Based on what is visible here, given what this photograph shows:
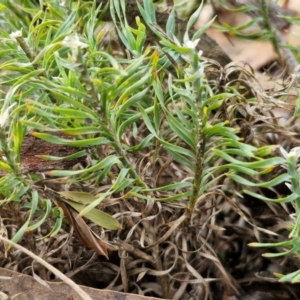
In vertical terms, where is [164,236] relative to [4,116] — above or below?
below

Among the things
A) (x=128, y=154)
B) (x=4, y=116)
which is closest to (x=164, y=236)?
(x=128, y=154)

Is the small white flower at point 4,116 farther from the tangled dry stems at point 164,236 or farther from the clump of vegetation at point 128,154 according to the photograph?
the tangled dry stems at point 164,236

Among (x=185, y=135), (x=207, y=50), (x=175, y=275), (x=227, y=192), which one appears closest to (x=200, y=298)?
(x=175, y=275)

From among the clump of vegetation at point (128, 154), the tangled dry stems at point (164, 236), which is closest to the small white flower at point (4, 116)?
the clump of vegetation at point (128, 154)

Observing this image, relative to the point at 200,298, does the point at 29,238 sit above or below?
above

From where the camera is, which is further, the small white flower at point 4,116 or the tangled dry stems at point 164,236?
the tangled dry stems at point 164,236

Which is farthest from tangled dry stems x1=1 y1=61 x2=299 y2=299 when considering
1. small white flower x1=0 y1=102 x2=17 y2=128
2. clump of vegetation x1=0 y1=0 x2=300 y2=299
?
small white flower x1=0 y1=102 x2=17 y2=128

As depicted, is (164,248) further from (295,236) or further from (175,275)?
(295,236)

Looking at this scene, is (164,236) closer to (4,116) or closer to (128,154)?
(128,154)

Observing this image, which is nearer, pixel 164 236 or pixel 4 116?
pixel 4 116
